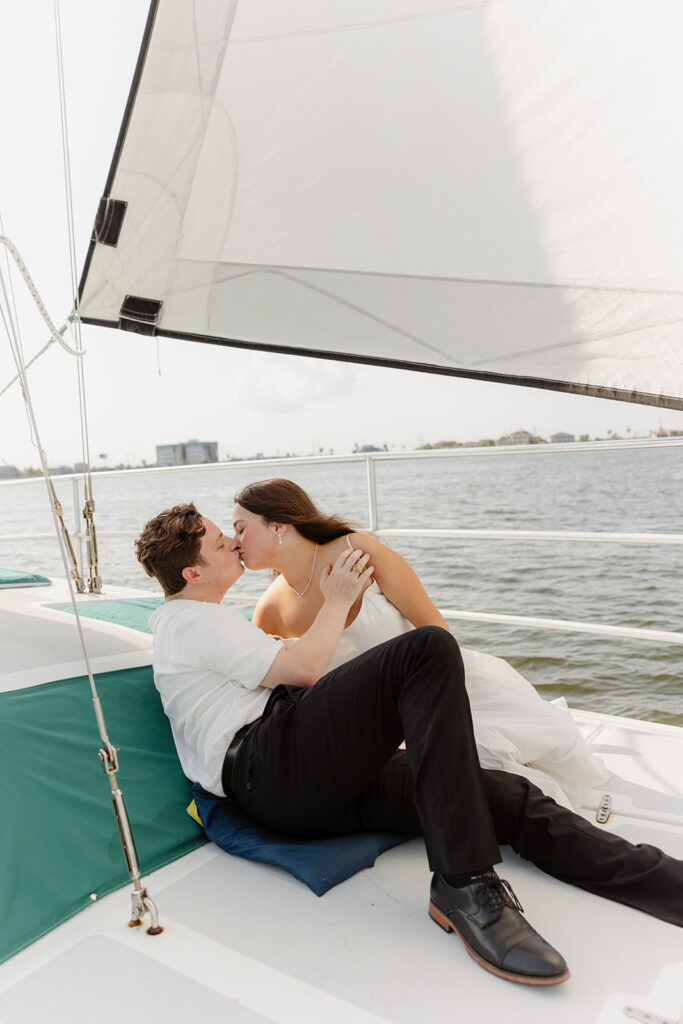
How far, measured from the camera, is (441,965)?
110 cm

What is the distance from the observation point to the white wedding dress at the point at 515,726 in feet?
5.08

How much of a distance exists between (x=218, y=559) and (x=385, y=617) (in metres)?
0.38

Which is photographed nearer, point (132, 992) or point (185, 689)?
point (132, 992)

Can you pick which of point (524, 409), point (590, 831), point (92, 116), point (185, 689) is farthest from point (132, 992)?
point (524, 409)

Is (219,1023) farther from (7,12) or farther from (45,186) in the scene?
(7,12)

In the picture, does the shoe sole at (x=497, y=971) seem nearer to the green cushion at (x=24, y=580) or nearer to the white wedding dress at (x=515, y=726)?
the white wedding dress at (x=515, y=726)

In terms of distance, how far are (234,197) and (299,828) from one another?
1.24 metres

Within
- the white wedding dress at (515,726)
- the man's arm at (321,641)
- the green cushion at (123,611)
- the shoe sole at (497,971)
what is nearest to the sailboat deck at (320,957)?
the shoe sole at (497,971)

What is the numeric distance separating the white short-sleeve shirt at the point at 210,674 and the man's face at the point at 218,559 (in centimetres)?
7

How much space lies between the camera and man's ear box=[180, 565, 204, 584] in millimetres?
1548

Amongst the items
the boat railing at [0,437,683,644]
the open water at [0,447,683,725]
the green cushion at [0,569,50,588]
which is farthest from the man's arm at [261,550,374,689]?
the green cushion at [0,569,50,588]

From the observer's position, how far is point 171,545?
1.55 m

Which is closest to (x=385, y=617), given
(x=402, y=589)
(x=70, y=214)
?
(x=402, y=589)

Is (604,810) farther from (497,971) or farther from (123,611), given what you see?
A: (123,611)
